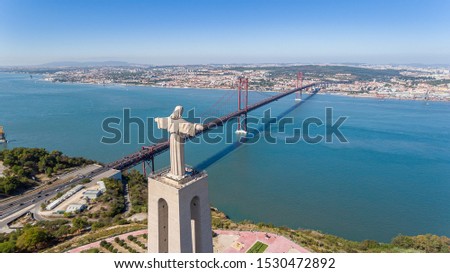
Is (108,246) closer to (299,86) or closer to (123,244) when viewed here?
(123,244)

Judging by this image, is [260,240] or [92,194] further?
[92,194]

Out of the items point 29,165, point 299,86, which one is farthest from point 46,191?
point 299,86

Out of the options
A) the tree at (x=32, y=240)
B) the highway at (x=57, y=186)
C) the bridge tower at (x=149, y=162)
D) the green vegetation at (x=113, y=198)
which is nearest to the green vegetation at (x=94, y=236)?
the tree at (x=32, y=240)

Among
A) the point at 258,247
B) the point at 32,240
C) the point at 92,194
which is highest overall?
the point at 32,240

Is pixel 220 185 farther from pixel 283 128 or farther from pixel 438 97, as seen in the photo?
pixel 438 97

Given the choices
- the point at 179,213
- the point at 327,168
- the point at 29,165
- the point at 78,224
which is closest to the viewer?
the point at 179,213
